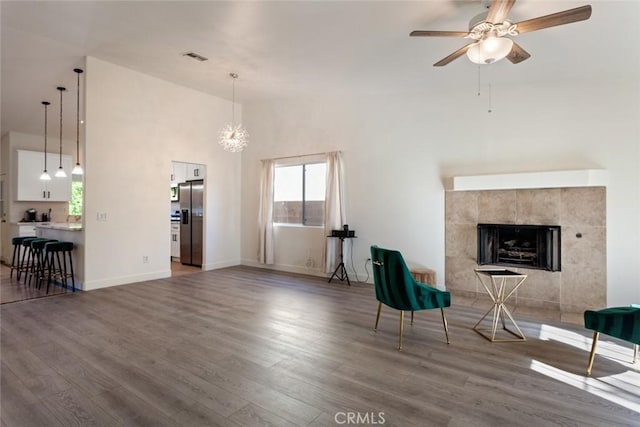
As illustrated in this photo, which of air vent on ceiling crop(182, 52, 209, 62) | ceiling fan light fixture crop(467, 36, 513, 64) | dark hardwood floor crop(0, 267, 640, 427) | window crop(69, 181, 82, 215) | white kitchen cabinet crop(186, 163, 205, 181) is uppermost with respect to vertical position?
air vent on ceiling crop(182, 52, 209, 62)

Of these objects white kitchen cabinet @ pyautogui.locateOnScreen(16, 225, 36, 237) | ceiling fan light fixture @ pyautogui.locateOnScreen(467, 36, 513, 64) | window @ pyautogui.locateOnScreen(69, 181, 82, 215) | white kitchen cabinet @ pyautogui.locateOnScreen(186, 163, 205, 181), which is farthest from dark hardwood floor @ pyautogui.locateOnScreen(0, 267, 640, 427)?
window @ pyautogui.locateOnScreen(69, 181, 82, 215)

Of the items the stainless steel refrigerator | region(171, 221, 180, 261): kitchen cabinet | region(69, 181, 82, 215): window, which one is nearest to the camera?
the stainless steel refrigerator

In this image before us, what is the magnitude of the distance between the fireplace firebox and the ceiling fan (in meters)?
2.53

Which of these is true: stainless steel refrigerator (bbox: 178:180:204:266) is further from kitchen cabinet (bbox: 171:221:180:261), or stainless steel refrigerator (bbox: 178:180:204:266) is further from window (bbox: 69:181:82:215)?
window (bbox: 69:181:82:215)

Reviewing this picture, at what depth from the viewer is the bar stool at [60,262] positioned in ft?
16.3

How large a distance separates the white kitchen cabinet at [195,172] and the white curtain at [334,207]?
2891 millimetres

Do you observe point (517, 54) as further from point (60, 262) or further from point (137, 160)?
point (60, 262)

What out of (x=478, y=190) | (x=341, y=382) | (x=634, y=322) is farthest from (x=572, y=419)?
(x=478, y=190)

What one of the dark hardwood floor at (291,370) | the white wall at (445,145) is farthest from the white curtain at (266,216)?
the dark hardwood floor at (291,370)

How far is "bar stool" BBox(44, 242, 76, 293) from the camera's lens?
4.98m

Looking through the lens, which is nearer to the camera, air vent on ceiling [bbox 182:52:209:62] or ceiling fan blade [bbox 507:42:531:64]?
ceiling fan blade [bbox 507:42:531:64]

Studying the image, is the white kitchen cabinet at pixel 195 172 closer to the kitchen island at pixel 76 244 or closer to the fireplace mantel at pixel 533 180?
the kitchen island at pixel 76 244

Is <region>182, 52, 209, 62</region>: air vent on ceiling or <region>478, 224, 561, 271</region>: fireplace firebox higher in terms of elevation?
<region>182, 52, 209, 62</region>: air vent on ceiling

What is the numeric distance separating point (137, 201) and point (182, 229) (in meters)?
2.01
